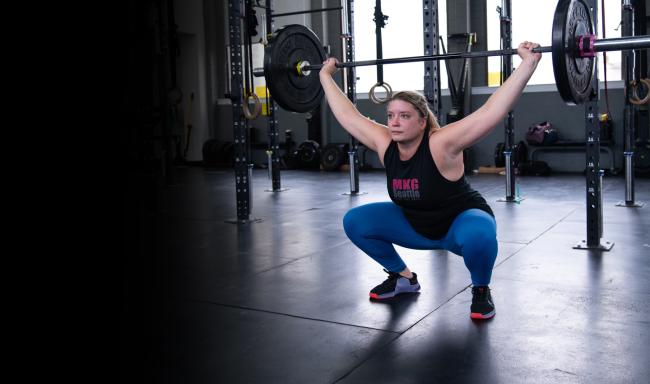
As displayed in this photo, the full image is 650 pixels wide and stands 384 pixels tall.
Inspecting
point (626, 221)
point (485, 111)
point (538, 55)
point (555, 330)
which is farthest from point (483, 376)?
point (626, 221)

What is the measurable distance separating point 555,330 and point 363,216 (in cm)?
83

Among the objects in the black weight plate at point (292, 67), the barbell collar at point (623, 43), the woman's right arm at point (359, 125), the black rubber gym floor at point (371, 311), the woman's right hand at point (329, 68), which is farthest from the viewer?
the black weight plate at point (292, 67)

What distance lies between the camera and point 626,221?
4.09 meters

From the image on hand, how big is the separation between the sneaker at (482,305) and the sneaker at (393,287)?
360mm

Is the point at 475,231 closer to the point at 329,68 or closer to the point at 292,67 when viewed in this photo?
the point at 329,68

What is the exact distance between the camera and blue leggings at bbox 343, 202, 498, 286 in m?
2.20

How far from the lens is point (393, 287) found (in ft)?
8.33

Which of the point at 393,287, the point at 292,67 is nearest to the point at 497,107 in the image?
the point at 393,287

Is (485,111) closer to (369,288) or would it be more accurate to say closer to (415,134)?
(415,134)

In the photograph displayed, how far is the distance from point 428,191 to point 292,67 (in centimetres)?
138

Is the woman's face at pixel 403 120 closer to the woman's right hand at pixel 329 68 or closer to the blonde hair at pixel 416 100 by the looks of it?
the blonde hair at pixel 416 100

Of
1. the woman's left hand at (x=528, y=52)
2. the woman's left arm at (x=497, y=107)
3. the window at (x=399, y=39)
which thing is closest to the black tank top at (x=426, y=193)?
the woman's left arm at (x=497, y=107)

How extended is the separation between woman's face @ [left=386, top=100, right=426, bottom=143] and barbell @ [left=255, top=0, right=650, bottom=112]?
0.43 m

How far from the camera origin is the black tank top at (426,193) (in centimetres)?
229
